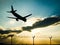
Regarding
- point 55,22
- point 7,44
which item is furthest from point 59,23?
point 7,44

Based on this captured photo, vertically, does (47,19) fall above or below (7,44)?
above

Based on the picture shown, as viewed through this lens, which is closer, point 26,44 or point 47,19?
point 47,19

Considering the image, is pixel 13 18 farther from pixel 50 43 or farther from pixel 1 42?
pixel 50 43

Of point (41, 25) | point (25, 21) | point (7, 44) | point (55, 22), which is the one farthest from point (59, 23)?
point (7, 44)

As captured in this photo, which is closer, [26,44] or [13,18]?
[13,18]

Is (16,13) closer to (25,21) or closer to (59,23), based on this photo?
(25,21)

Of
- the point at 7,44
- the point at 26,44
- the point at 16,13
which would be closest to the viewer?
the point at 16,13

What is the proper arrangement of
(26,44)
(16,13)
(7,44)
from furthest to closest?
(7,44), (26,44), (16,13)

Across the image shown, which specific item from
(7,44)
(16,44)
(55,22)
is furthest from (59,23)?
(7,44)

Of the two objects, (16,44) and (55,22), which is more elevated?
(55,22)
